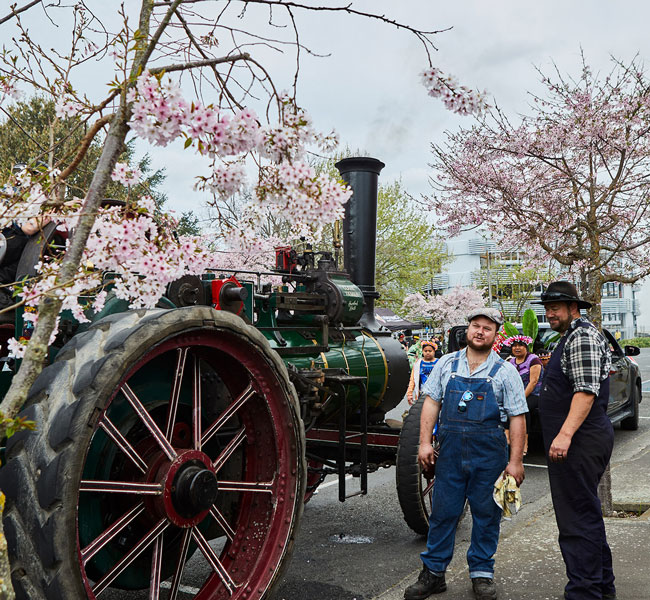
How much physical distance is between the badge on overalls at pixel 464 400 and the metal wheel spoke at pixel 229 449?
131 centimetres

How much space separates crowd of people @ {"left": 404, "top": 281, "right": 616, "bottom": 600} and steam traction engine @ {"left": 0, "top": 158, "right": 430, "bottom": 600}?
85 cm

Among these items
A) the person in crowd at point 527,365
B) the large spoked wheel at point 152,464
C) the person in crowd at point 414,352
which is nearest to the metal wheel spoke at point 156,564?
the large spoked wheel at point 152,464

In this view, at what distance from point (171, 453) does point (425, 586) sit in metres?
1.86

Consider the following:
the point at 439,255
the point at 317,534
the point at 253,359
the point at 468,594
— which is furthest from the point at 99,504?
the point at 439,255

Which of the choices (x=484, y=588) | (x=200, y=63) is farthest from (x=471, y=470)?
(x=200, y=63)

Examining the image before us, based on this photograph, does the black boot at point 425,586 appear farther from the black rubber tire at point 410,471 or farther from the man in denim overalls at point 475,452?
the black rubber tire at point 410,471

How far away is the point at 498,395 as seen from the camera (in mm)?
3836

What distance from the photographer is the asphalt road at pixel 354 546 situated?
420 centimetres

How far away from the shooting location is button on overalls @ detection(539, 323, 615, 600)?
11.7 feet

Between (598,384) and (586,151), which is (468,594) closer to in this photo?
(598,384)

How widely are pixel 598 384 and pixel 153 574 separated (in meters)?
2.36

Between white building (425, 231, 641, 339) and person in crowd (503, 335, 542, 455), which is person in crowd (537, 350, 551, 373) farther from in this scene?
white building (425, 231, 641, 339)

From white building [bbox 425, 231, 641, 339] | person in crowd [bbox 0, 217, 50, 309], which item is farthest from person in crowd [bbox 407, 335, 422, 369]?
white building [bbox 425, 231, 641, 339]

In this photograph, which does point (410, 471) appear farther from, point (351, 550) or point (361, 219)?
point (361, 219)
